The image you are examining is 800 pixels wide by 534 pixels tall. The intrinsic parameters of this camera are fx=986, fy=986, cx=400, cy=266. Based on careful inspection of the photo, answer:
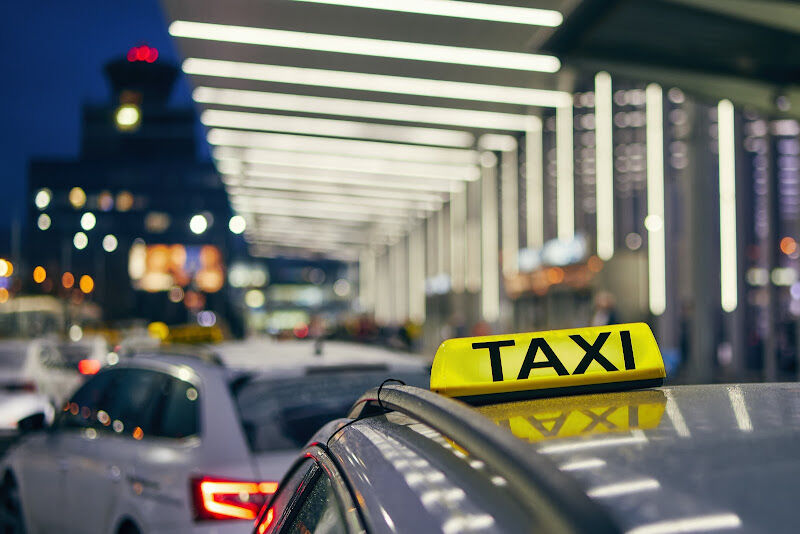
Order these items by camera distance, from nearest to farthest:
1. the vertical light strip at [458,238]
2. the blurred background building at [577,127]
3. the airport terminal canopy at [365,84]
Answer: the blurred background building at [577,127] < the airport terminal canopy at [365,84] < the vertical light strip at [458,238]

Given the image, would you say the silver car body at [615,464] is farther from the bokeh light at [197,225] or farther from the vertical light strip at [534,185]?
the vertical light strip at [534,185]

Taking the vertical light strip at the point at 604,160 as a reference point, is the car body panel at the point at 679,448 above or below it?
below

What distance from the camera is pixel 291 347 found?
6.01m

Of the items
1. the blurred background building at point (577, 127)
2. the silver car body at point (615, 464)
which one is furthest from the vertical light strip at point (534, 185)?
the silver car body at point (615, 464)

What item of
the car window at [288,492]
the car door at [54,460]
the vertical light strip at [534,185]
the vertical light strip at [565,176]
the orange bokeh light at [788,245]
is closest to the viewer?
the car window at [288,492]

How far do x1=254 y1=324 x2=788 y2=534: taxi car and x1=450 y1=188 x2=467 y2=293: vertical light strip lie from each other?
36.7 m

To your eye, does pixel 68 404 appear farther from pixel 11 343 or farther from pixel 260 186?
pixel 260 186

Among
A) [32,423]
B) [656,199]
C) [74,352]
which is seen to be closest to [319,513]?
[32,423]

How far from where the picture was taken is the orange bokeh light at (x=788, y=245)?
18.5 metres

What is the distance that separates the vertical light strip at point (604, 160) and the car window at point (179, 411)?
20.9 m

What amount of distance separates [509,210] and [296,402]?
2967 centimetres

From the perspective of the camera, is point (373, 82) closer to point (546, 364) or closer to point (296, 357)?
point (296, 357)

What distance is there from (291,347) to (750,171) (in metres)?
16.3

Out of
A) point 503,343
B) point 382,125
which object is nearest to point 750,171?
point 382,125
